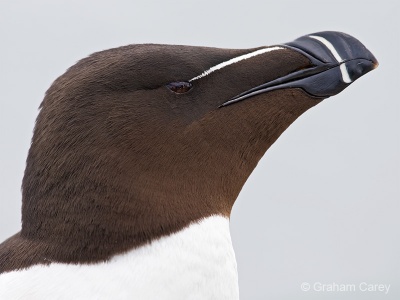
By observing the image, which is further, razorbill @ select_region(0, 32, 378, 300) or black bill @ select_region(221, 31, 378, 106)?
black bill @ select_region(221, 31, 378, 106)

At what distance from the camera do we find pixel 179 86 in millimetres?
2445

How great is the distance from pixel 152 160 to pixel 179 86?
0.20 metres

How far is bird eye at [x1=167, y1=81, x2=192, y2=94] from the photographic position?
2441mm

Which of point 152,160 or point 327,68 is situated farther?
point 327,68

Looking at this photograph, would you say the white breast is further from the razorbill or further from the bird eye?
the bird eye

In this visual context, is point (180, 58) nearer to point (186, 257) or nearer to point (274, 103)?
point (274, 103)

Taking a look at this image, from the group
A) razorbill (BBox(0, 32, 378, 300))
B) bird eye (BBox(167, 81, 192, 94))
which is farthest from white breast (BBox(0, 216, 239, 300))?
bird eye (BBox(167, 81, 192, 94))

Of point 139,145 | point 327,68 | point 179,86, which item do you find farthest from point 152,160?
point 327,68

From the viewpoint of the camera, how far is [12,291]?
7.60 ft

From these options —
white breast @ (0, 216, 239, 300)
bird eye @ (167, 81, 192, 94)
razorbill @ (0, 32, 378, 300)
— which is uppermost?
bird eye @ (167, 81, 192, 94)

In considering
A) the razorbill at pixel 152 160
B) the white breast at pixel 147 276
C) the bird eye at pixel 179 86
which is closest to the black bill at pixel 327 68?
the razorbill at pixel 152 160

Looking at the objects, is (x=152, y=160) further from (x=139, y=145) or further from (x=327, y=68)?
(x=327, y=68)

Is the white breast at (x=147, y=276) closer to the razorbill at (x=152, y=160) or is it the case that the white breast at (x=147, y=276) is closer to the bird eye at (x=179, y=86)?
the razorbill at (x=152, y=160)

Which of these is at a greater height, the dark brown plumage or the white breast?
→ the dark brown plumage
